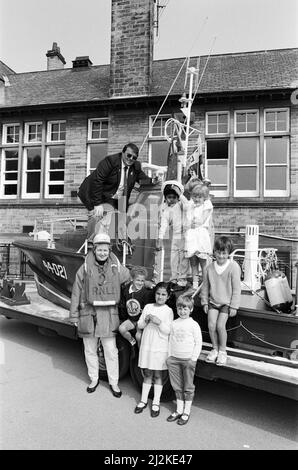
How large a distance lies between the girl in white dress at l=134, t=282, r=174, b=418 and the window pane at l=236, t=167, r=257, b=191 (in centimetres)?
945

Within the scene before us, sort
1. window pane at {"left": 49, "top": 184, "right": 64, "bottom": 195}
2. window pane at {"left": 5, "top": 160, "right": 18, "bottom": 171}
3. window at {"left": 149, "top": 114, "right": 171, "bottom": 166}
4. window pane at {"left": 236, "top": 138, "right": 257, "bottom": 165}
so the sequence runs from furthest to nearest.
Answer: window pane at {"left": 5, "top": 160, "right": 18, "bottom": 171} < window pane at {"left": 49, "top": 184, "right": 64, "bottom": 195} < window at {"left": 149, "top": 114, "right": 171, "bottom": 166} < window pane at {"left": 236, "top": 138, "right": 257, "bottom": 165}

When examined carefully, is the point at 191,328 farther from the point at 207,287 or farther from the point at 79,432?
the point at 79,432

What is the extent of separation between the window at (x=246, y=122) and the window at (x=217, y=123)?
1.09ft

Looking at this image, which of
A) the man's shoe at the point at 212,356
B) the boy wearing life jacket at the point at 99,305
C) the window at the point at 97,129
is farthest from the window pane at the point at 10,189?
the man's shoe at the point at 212,356

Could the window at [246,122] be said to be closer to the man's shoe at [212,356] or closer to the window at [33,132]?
the window at [33,132]

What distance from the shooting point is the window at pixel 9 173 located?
50.4ft

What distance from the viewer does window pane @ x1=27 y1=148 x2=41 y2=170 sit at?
1529cm

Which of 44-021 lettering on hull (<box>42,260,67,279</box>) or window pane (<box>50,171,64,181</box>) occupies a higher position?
window pane (<box>50,171,64,181</box>)

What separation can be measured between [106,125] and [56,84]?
351 centimetres

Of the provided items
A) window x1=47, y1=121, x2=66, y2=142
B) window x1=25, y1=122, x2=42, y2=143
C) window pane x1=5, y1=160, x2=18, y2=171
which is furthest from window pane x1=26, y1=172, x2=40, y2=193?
window x1=47, y1=121, x2=66, y2=142

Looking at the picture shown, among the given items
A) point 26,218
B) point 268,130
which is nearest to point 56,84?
point 26,218

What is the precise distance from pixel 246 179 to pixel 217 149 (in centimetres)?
132

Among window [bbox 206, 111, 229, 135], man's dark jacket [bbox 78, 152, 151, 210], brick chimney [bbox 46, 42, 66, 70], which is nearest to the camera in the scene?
man's dark jacket [bbox 78, 152, 151, 210]

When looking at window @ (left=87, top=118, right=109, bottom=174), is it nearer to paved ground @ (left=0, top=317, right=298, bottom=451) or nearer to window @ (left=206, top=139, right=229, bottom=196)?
window @ (left=206, top=139, right=229, bottom=196)
